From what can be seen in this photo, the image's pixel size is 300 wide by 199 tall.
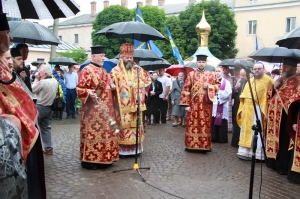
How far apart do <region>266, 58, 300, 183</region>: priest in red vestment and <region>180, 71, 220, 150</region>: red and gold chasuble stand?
4.92 feet

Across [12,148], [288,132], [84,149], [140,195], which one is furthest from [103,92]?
[12,148]

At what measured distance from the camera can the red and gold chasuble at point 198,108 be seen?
7.81 metres

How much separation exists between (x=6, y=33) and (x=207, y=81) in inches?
A: 224

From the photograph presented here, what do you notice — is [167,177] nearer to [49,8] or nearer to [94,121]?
[94,121]

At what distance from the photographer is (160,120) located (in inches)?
520

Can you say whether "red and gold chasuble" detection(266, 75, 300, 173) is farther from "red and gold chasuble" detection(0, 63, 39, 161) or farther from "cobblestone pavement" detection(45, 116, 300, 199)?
"red and gold chasuble" detection(0, 63, 39, 161)

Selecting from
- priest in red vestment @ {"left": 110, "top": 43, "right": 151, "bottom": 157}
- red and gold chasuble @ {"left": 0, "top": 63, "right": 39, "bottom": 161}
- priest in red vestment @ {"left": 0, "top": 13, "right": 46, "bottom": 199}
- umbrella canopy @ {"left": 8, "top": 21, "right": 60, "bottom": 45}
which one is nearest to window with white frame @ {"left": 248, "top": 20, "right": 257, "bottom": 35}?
priest in red vestment @ {"left": 110, "top": 43, "right": 151, "bottom": 157}

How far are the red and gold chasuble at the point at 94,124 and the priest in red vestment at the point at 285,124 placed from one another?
299cm

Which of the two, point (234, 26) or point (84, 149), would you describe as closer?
point (84, 149)

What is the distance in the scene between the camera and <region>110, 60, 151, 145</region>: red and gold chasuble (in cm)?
700

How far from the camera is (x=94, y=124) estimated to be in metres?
6.14

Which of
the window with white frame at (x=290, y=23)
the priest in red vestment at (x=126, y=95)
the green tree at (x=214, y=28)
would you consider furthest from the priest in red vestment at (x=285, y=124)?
the window with white frame at (x=290, y=23)

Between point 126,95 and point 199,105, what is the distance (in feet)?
5.79

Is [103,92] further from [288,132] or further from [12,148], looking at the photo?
[12,148]
